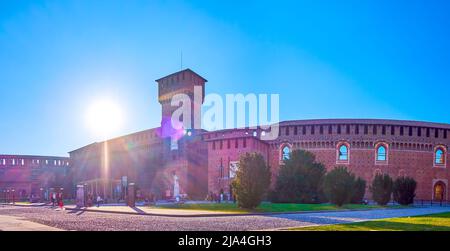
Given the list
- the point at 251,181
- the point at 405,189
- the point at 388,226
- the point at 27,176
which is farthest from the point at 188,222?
the point at 27,176

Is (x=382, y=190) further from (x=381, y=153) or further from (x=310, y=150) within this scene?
(x=381, y=153)

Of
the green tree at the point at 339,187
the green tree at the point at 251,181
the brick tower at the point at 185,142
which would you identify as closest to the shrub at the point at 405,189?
the green tree at the point at 339,187

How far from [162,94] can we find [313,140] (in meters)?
22.2

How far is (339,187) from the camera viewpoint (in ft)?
90.0

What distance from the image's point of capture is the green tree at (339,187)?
2733 centimetres

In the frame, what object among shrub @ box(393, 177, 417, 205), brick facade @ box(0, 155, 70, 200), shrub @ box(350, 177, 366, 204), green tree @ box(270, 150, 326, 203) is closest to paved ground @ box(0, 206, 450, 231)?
shrub @ box(350, 177, 366, 204)

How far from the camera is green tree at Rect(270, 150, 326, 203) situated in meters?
31.6

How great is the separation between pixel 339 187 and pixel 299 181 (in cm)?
474

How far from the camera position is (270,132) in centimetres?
4709

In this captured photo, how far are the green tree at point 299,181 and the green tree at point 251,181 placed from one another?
31.6ft

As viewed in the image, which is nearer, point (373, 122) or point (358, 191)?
point (358, 191)
